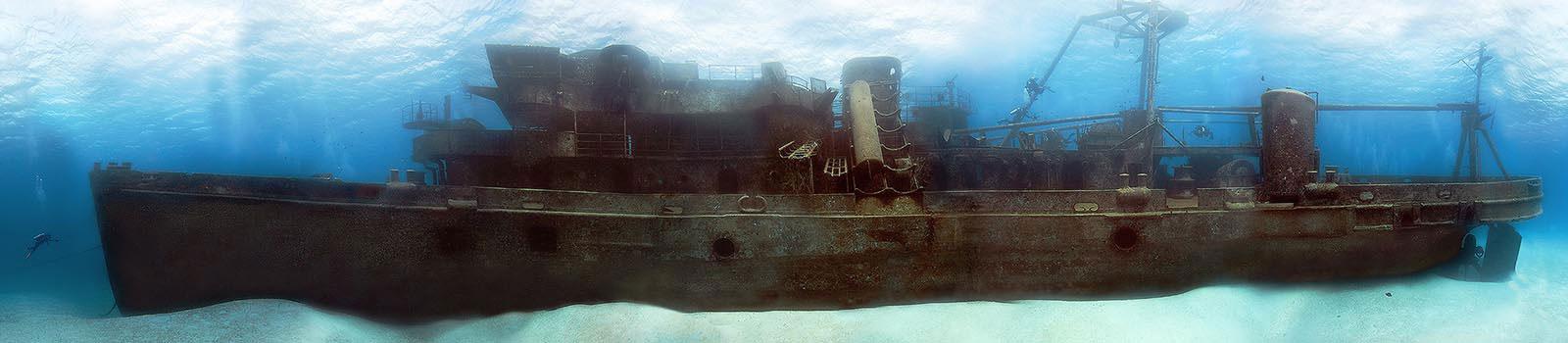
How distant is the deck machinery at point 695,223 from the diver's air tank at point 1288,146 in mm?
36

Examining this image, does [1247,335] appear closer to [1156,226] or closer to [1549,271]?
[1156,226]

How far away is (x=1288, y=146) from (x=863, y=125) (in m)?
7.44

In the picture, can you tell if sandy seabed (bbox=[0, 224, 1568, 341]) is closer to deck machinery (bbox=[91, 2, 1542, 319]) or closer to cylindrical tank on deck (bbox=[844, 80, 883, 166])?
deck machinery (bbox=[91, 2, 1542, 319])

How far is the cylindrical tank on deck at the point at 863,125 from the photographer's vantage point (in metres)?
9.93

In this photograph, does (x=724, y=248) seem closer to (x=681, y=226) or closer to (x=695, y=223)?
(x=695, y=223)

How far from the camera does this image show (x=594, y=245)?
909 cm

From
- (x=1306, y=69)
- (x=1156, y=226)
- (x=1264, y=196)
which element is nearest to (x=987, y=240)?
(x=1156, y=226)

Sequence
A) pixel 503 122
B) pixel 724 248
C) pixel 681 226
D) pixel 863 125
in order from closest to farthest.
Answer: pixel 681 226 → pixel 724 248 → pixel 863 125 → pixel 503 122

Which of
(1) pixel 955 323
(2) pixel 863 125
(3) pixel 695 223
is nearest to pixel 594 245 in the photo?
(3) pixel 695 223

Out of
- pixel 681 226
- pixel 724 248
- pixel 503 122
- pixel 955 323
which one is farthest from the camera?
pixel 503 122

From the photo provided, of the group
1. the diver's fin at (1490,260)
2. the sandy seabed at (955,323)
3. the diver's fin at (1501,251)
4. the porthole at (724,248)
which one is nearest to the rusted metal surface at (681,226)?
the porthole at (724,248)

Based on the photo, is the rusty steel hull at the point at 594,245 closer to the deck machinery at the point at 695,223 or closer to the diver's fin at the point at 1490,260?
the deck machinery at the point at 695,223

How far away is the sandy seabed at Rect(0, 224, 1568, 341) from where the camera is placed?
8.16 metres

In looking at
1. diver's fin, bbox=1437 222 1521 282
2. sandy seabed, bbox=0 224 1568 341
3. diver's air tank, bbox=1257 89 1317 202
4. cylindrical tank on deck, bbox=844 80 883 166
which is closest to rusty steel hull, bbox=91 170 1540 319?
sandy seabed, bbox=0 224 1568 341
